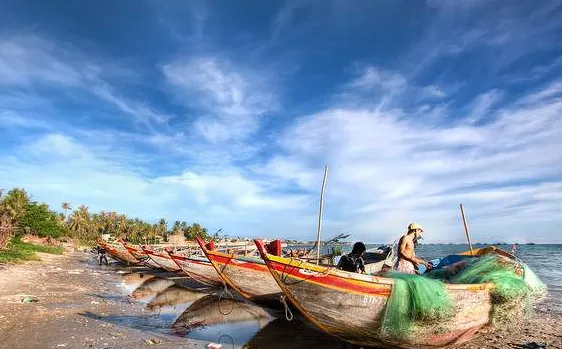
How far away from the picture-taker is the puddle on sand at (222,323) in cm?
927

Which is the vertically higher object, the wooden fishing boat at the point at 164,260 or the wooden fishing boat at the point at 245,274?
the wooden fishing boat at the point at 164,260

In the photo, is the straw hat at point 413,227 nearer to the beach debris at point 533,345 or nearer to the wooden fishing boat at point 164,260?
the beach debris at point 533,345

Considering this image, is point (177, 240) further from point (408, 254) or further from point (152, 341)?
point (408, 254)

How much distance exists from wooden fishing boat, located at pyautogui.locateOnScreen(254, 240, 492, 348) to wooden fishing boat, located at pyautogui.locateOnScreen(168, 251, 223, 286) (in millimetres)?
10892

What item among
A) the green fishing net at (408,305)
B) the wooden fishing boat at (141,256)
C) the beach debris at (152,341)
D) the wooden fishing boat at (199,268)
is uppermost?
the wooden fishing boat at (141,256)

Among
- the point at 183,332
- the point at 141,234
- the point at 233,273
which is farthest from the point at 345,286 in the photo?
the point at 141,234

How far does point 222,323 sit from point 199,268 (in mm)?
7552

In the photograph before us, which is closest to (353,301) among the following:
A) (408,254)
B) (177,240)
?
(408,254)

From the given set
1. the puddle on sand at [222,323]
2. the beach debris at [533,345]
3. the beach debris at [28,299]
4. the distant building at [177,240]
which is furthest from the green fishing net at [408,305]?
the distant building at [177,240]

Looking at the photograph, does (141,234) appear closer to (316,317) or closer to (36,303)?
(36,303)

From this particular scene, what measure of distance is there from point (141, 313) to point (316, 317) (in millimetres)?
6882

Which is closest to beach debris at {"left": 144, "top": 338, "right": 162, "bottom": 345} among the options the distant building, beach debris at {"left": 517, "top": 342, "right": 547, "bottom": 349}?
beach debris at {"left": 517, "top": 342, "right": 547, "bottom": 349}

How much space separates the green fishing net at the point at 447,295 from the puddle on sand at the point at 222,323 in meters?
2.16

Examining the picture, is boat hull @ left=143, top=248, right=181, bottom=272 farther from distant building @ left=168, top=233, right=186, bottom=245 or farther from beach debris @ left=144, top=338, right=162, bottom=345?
distant building @ left=168, top=233, right=186, bottom=245
